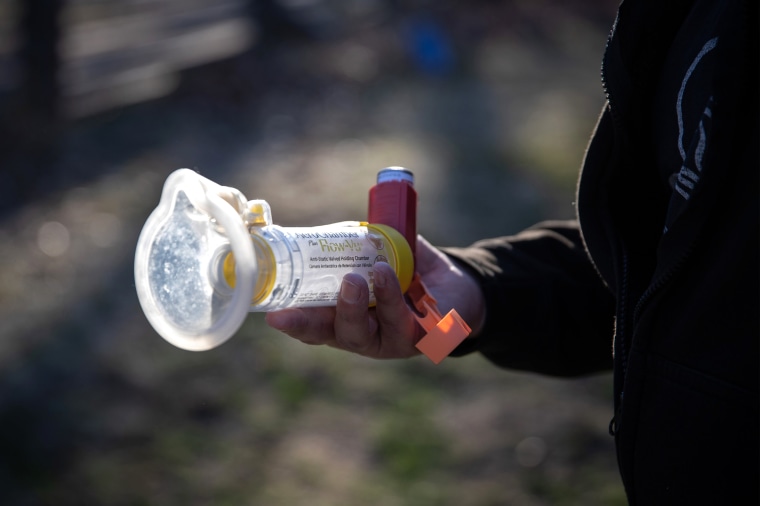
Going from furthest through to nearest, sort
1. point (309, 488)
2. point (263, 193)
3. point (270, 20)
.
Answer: point (270, 20), point (263, 193), point (309, 488)

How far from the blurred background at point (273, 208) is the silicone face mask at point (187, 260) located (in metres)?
1.78

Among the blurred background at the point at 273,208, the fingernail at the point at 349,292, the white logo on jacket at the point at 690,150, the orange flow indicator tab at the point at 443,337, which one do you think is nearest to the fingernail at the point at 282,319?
the fingernail at the point at 349,292

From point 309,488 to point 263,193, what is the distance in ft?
7.73

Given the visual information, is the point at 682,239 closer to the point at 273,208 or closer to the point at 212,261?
the point at 212,261

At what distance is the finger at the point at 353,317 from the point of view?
1.49m

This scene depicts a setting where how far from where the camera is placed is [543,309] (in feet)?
6.18

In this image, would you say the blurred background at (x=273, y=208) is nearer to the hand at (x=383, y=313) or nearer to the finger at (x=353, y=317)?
the hand at (x=383, y=313)

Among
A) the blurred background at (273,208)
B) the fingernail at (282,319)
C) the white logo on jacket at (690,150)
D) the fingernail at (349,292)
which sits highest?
the white logo on jacket at (690,150)

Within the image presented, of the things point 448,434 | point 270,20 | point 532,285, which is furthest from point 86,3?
A: point 532,285

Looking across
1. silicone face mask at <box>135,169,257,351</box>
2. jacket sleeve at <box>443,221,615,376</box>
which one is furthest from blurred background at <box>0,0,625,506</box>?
silicone face mask at <box>135,169,257,351</box>

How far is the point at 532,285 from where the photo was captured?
1.90m

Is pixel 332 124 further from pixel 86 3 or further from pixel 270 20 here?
pixel 86 3

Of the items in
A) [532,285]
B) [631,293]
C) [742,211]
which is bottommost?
[532,285]

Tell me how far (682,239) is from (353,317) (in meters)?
0.60
